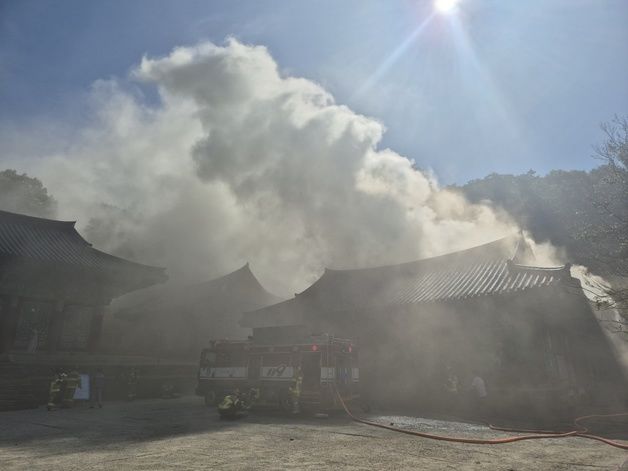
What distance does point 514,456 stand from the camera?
260 inches

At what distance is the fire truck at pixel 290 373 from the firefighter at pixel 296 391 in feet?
0.10

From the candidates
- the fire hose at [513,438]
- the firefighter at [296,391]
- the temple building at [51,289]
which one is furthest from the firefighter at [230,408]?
the temple building at [51,289]

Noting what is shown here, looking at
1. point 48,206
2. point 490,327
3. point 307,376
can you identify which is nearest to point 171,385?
point 307,376

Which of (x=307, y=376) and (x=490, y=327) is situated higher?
(x=490, y=327)

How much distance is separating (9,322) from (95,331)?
12.5 ft

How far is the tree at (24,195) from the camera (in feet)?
139

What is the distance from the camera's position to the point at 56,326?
20.2 metres

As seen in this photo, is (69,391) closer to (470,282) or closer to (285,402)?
(285,402)

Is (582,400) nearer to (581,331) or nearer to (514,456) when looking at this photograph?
(581,331)

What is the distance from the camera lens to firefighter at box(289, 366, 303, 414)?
12.1m

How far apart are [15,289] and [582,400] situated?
25936 mm

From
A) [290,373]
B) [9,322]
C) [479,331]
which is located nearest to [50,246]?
[9,322]

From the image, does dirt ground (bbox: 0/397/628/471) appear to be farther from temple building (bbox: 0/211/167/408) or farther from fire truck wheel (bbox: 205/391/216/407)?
temple building (bbox: 0/211/167/408)

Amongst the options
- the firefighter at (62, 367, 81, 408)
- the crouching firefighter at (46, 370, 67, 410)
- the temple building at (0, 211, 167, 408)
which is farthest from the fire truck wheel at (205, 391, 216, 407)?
the temple building at (0, 211, 167, 408)
